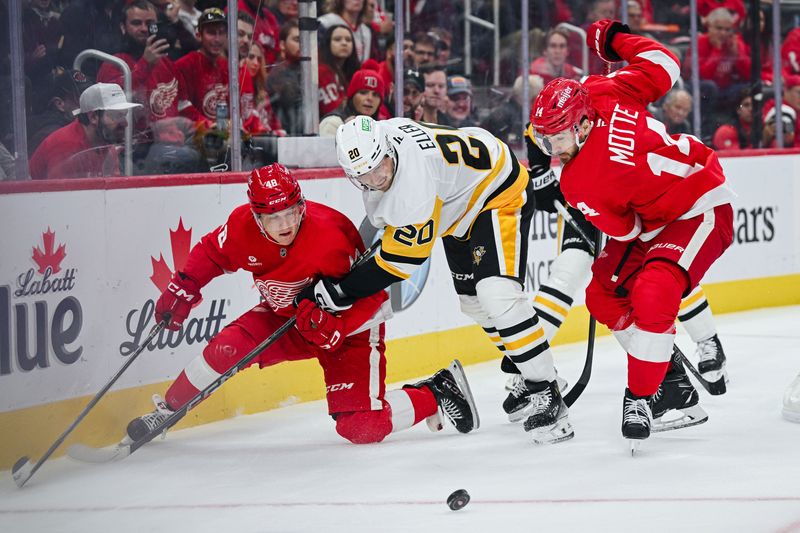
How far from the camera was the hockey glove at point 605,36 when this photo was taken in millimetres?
3865

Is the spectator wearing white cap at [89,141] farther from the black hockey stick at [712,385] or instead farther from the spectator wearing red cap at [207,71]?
the black hockey stick at [712,385]

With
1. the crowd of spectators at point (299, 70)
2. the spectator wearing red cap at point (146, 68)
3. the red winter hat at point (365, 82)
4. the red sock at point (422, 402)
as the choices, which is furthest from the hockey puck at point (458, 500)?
the red winter hat at point (365, 82)

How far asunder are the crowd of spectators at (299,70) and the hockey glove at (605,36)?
1.46 m

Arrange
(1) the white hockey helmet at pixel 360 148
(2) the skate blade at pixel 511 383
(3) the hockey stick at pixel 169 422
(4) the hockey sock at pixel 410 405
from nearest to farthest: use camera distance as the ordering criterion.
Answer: (1) the white hockey helmet at pixel 360 148
(3) the hockey stick at pixel 169 422
(4) the hockey sock at pixel 410 405
(2) the skate blade at pixel 511 383

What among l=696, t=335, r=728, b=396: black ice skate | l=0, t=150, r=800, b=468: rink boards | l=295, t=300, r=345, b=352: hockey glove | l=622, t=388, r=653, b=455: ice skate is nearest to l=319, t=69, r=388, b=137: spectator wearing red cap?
l=0, t=150, r=800, b=468: rink boards

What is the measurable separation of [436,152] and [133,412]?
55.6 inches

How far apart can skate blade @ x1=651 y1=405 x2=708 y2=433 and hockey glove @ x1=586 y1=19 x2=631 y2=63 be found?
1.19m

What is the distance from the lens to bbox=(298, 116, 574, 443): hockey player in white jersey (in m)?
3.41

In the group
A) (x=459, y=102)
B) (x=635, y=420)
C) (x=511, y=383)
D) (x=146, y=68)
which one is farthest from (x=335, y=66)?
(x=635, y=420)

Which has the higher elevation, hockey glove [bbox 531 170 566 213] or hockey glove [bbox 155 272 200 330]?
hockey glove [bbox 531 170 566 213]

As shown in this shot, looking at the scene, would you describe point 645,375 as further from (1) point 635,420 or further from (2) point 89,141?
(2) point 89,141

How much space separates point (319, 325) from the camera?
3543 millimetres

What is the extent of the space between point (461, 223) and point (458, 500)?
42.8 inches

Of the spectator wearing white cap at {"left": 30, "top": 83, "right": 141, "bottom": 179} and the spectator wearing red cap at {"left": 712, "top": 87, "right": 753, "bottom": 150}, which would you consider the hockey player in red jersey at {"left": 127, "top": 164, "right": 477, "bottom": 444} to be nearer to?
the spectator wearing white cap at {"left": 30, "top": 83, "right": 141, "bottom": 179}
